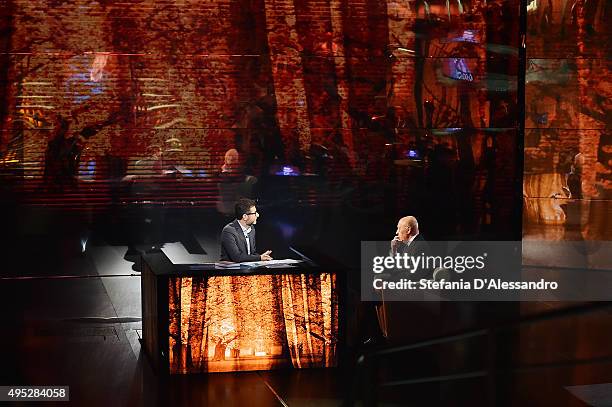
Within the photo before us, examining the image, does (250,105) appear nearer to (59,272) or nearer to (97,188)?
(97,188)

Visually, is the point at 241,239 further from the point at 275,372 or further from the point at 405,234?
the point at 405,234

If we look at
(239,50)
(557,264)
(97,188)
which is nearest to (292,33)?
(239,50)

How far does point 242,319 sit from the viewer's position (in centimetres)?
701

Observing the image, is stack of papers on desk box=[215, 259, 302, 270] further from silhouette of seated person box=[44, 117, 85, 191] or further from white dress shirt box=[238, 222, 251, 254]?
silhouette of seated person box=[44, 117, 85, 191]

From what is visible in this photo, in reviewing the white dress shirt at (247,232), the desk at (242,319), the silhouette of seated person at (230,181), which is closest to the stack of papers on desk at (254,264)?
the desk at (242,319)

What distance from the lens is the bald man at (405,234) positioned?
10.6 meters

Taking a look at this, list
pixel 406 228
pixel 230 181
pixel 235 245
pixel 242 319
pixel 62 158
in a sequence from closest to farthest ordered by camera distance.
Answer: pixel 242 319
pixel 235 245
pixel 62 158
pixel 230 181
pixel 406 228

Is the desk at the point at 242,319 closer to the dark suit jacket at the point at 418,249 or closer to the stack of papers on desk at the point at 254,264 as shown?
the stack of papers on desk at the point at 254,264

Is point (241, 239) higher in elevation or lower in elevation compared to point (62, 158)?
lower

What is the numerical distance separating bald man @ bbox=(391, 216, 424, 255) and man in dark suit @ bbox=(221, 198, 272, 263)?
295 cm

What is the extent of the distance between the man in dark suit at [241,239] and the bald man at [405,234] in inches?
116

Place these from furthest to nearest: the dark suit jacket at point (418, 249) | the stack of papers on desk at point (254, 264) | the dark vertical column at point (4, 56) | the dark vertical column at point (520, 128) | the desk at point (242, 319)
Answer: the dark vertical column at point (520, 128) < the dark suit jacket at point (418, 249) < the dark vertical column at point (4, 56) < the stack of papers on desk at point (254, 264) < the desk at point (242, 319)

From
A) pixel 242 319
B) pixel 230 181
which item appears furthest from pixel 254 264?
pixel 230 181

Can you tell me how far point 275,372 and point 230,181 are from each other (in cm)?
402
